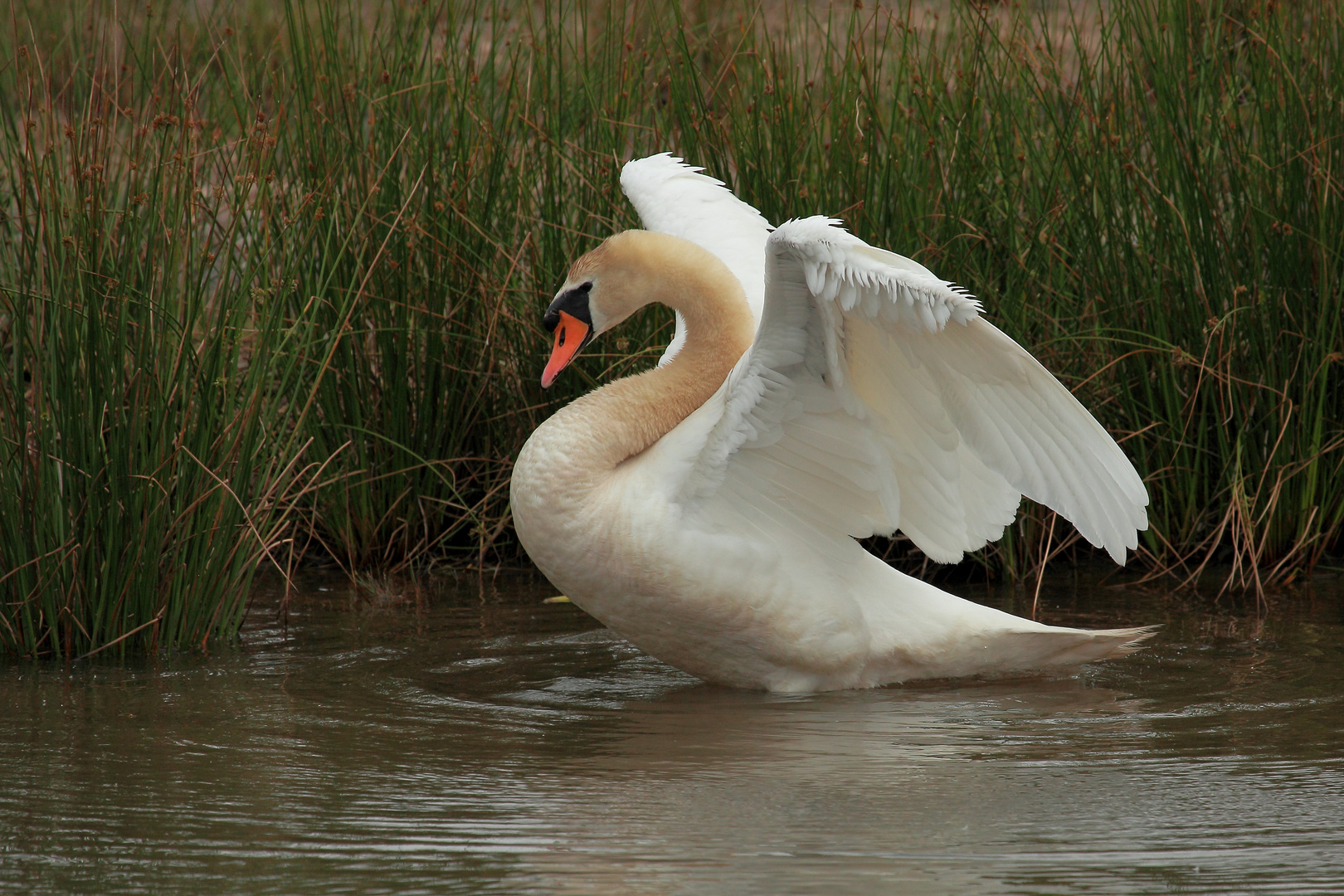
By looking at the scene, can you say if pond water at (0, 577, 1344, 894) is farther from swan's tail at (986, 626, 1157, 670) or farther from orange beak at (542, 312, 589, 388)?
orange beak at (542, 312, 589, 388)

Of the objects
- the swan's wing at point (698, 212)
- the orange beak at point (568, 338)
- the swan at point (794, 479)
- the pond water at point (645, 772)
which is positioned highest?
the swan's wing at point (698, 212)

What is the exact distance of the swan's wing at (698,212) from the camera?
5.34 metres

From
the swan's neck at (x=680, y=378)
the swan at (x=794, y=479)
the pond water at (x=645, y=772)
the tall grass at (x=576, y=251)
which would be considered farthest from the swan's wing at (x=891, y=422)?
the tall grass at (x=576, y=251)

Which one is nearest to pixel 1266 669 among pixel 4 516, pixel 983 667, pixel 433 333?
pixel 983 667

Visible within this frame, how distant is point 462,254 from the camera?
19.3 ft

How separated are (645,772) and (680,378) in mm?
1495

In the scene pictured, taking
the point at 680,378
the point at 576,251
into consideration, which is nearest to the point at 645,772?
the point at 680,378

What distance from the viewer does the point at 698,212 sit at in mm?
5500

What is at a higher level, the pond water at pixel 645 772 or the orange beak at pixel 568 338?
the orange beak at pixel 568 338

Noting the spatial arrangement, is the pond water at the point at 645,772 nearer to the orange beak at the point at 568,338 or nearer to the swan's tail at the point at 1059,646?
the swan's tail at the point at 1059,646

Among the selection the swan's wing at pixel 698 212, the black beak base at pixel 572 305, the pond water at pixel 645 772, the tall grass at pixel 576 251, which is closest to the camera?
the pond water at pixel 645 772

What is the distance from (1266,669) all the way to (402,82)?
3.74 metres

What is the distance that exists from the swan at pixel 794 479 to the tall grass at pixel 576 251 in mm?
822

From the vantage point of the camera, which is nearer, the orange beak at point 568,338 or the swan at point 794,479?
the swan at point 794,479
